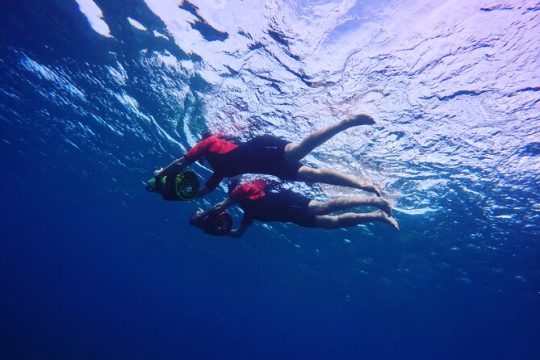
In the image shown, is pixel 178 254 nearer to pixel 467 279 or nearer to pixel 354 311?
pixel 354 311

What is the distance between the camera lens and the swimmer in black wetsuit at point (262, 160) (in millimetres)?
6750

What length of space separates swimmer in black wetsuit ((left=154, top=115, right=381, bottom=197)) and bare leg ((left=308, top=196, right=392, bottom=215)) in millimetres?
313

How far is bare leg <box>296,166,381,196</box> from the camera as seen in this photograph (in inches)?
251

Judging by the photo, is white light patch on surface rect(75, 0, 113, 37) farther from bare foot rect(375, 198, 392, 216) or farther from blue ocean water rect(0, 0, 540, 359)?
bare foot rect(375, 198, 392, 216)

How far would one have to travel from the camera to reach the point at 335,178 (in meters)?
6.82

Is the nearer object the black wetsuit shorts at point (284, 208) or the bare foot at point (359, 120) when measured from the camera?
the bare foot at point (359, 120)

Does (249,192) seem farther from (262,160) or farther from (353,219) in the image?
(353,219)

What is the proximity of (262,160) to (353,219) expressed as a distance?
2525 millimetres

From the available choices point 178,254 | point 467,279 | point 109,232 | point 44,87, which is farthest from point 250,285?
point 44,87

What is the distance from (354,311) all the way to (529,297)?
100.0ft

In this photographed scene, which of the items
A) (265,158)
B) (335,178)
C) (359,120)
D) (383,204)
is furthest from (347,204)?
(265,158)

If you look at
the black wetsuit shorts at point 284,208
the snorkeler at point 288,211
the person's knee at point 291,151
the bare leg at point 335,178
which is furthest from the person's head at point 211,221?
the person's knee at point 291,151

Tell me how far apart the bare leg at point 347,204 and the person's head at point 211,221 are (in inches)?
83.8

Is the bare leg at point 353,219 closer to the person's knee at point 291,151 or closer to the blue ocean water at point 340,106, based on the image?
the person's knee at point 291,151
